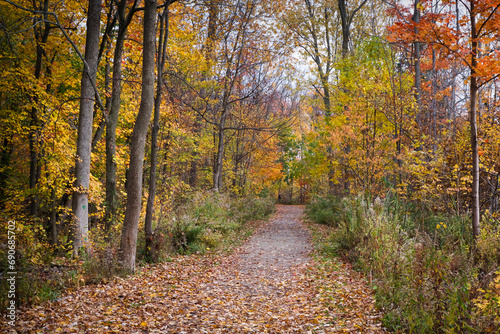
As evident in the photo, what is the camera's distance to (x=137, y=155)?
6.54 metres

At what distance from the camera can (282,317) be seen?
482 centimetres

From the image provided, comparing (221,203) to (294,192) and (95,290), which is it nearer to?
(95,290)

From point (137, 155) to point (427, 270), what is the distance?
5.46 m

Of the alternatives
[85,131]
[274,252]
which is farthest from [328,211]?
[85,131]

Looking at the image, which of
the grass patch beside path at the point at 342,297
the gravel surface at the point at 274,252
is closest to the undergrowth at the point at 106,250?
the gravel surface at the point at 274,252

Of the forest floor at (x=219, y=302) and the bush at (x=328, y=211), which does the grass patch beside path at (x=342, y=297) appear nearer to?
the forest floor at (x=219, y=302)

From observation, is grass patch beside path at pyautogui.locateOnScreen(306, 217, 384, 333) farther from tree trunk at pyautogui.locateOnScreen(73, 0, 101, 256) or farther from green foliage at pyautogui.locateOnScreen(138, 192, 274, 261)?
tree trunk at pyautogui.locateOnScreen(73, 0, 101, 256)

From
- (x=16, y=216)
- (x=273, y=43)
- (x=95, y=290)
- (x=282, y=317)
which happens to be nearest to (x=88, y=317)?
(x=95, y=290)

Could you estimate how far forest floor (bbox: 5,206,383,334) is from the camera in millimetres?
4238

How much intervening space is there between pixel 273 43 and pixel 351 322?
39.6 feet

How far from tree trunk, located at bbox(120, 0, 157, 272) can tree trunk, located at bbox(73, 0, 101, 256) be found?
1518mm

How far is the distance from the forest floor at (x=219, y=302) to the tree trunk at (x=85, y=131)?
1947 mm

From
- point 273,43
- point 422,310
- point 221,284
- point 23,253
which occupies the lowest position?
→ point 221,284

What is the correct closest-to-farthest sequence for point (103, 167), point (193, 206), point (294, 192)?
point (103, 167), point (193, 206), point (294, 192)
